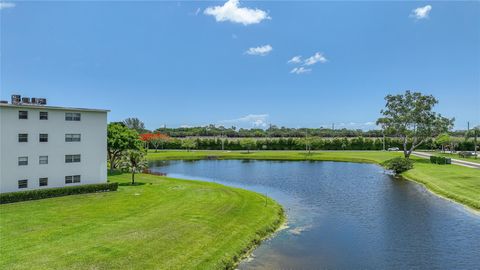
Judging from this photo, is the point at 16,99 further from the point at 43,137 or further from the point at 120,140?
the point at 120,140

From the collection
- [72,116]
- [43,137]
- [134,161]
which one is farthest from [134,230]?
[134,161]

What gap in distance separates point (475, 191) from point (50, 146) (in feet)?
144

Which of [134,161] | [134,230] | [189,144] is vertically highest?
[189,144]

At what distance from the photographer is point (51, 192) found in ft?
107

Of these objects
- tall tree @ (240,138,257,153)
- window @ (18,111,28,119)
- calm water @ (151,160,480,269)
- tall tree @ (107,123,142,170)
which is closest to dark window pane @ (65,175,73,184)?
window @ (18,111,28,119)

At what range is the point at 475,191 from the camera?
35.7 meters

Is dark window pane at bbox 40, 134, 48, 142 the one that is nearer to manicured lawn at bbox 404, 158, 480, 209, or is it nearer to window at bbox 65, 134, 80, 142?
window at bbox 65, 134, 80, 142

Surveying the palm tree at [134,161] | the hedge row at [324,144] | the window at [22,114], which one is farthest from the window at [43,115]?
the hedge row at [324,144]

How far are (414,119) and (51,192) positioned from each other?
68.1 m

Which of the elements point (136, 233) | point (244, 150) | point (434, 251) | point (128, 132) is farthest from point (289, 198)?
point (244, 150)

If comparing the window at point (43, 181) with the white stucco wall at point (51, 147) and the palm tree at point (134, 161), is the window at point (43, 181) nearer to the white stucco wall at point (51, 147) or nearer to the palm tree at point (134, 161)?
the white stucco wall at point (51, 147)

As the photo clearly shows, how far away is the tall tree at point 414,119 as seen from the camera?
2800 inches

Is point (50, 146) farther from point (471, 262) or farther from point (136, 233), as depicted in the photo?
point (471, 262)

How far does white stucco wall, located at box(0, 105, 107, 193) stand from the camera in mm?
31328
